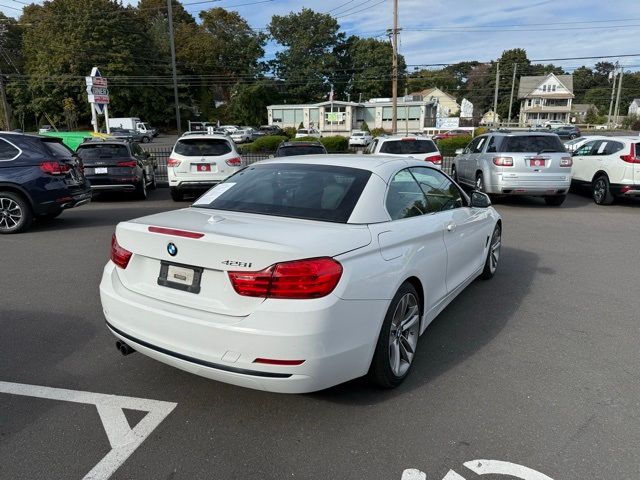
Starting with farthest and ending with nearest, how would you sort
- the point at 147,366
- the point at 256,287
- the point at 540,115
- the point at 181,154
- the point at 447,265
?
the point at 540,115 → the point at 181,154 → the point at 447,265 → the point at 147,366 → the point at 256,287

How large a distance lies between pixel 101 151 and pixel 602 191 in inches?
505

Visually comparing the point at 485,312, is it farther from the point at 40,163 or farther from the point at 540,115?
the point at 540,115

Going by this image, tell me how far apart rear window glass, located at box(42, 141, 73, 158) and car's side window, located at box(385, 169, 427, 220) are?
729 centimetres

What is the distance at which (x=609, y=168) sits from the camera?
39.0ft

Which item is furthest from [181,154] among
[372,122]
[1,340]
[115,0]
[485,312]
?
[115,0]

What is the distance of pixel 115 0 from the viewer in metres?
67.2

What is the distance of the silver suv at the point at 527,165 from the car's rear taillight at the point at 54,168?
9053mm

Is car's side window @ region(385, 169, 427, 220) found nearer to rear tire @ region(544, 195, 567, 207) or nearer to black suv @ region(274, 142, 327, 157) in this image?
rear tire @ region(544, 195, 567, 207)

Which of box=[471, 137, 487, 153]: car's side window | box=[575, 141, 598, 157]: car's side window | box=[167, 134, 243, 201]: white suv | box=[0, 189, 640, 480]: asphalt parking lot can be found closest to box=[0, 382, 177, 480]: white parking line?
box=[0, 189, 640, 480]: asphalt parking lot

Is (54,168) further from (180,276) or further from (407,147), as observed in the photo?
(407,147)

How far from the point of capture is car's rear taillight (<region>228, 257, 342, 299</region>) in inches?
Result: 102

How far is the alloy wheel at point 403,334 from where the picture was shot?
129 inches

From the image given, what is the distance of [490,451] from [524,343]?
5.43ft

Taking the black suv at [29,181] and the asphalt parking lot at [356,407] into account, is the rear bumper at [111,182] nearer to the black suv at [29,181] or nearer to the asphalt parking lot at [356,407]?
the black suv at [29,181]
